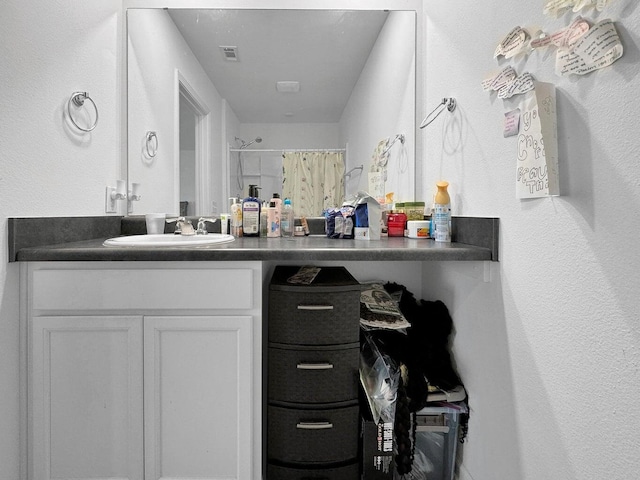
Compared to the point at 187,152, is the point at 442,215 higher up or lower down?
lower down

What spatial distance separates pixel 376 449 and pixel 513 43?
1.38 metres

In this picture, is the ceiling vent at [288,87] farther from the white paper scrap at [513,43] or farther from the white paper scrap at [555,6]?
the white paper scrap at [555,6]

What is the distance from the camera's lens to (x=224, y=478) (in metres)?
1.19

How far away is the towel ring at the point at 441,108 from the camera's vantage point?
1494mm

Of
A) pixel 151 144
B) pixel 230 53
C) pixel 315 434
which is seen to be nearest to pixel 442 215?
pixel 315 434

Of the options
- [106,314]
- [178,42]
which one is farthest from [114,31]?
[106,314]

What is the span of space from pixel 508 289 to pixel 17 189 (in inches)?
62.6

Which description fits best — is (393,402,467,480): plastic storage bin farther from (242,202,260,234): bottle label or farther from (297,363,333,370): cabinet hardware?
(242,202,260,234): bottle label

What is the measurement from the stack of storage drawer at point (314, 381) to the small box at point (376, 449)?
4cm

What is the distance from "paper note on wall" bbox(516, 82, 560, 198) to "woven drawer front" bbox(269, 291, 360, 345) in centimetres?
67

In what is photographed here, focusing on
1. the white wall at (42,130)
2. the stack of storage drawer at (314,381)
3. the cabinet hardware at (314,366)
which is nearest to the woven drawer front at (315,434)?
the stack of storage drawer at (314,381)

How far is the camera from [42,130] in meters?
1.29

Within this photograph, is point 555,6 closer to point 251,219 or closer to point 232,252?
point 232,252

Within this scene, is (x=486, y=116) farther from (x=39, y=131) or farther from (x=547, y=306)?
(x=39, y=131)
